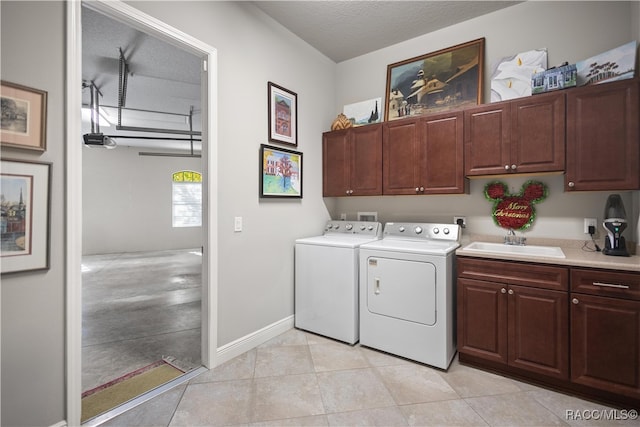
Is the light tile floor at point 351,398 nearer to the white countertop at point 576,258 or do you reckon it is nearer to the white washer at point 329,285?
the white washer at point 329,285

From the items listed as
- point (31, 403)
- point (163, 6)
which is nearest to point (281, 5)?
point (163, 6)

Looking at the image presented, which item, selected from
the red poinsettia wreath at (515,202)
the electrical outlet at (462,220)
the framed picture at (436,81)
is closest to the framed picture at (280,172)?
the framed picture at (436,81)

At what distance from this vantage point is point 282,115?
2912 mm

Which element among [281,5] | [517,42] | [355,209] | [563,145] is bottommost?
[355,209]

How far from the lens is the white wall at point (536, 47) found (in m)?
2.27

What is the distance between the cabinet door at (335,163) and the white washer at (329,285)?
1.85 ft

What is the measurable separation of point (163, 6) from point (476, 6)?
8.44 ft

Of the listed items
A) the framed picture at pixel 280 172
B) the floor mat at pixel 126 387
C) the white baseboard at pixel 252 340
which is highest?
the framed picture at pixel 280 172

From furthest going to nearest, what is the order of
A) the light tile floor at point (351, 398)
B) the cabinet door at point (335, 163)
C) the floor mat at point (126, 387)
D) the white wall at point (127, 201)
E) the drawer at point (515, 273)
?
the white wall at point (127, 201)
the cabinet door at point (335, 163)
the drawer at point (515, 273)
the floor mat at point (126, 387)
the light tile floor at point (351, 398)

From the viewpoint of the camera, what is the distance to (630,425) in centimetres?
168

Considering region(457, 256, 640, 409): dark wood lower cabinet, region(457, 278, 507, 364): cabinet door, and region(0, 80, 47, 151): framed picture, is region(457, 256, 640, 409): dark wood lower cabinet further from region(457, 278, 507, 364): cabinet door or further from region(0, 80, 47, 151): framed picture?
region(0, 80, 47, 151): framed picture

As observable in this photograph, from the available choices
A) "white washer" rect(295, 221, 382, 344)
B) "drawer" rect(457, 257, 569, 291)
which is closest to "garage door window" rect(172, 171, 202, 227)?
"white washer" rect(295, 221, 382, 344)

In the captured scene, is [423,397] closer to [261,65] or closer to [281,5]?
[261,65]

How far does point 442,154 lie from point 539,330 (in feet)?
5.02
